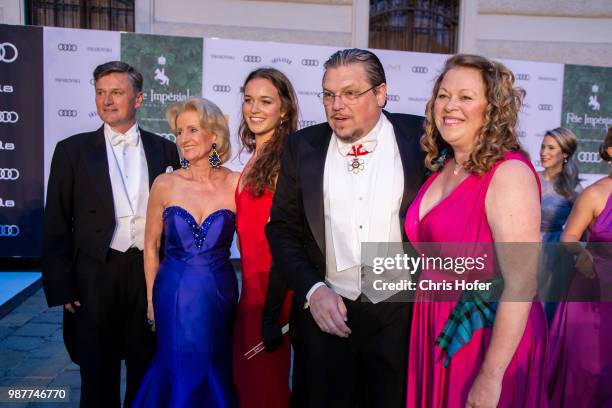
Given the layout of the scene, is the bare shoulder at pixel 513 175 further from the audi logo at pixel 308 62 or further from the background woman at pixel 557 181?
the audi logo at pixel 308 62

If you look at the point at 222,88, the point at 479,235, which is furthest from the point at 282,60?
the point at 479,235

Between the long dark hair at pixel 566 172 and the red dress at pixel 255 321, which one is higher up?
the long dark hair at pixel 566 172

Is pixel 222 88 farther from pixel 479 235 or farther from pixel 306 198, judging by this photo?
pixel 479 235

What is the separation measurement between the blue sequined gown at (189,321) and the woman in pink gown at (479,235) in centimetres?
104

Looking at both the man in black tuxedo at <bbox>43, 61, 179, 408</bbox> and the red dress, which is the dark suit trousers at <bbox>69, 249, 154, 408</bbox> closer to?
the man in black tuxedo at <bbox>43, 61, 179, 408</bbox>

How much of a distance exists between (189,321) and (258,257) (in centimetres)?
47

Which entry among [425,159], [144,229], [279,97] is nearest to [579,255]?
[425,159]

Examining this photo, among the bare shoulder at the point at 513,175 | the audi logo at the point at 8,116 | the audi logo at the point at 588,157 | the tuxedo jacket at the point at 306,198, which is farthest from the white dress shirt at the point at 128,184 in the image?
the audi logo at the point at 588,157

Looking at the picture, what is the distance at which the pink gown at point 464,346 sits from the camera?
1.74m

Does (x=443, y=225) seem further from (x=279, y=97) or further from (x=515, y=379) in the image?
(x=279, y=97)

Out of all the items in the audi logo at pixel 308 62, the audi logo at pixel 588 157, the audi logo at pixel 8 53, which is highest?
the audi logo at pixel 308 62

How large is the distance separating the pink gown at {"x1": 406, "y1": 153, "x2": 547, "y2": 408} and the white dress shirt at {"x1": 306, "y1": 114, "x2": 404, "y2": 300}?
5.4 inches

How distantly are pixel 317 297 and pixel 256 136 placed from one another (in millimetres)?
1217

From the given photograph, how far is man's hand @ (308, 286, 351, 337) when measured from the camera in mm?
1916
